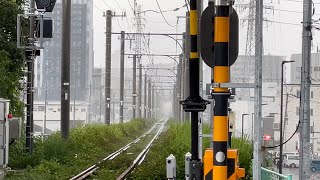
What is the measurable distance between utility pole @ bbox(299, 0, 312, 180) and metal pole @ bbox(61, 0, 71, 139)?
54.0 feet

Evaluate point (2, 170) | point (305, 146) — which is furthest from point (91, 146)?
point (305, 146)

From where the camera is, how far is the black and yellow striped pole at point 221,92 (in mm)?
7109

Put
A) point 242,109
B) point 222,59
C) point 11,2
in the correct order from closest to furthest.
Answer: point 222,59 < point 11,2 < point 242,109

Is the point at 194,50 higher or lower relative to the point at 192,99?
higher

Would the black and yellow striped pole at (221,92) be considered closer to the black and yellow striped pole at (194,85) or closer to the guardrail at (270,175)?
the black and yellow striped pole at (194,85)

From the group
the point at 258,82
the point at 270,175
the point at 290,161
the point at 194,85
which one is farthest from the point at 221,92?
the point at 290,161

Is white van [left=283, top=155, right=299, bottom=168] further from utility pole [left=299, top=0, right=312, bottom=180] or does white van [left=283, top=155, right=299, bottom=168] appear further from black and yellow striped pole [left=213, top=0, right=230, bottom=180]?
black and yellow striped pole [left=213, top=0, right=230, bottom=180]

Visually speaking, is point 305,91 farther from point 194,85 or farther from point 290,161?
point 290,161

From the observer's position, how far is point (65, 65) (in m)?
26.7

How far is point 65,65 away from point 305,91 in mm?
16852

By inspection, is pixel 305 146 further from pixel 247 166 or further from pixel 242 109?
pixel 242 109

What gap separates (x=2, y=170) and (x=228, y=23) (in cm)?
1346

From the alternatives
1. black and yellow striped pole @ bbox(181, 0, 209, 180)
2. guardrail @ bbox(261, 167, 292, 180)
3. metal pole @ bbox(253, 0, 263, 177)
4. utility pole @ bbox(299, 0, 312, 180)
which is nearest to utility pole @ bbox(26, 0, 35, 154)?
utility pole @ bbox(299, 0, 312, 180)

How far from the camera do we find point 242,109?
4516 centimetres
